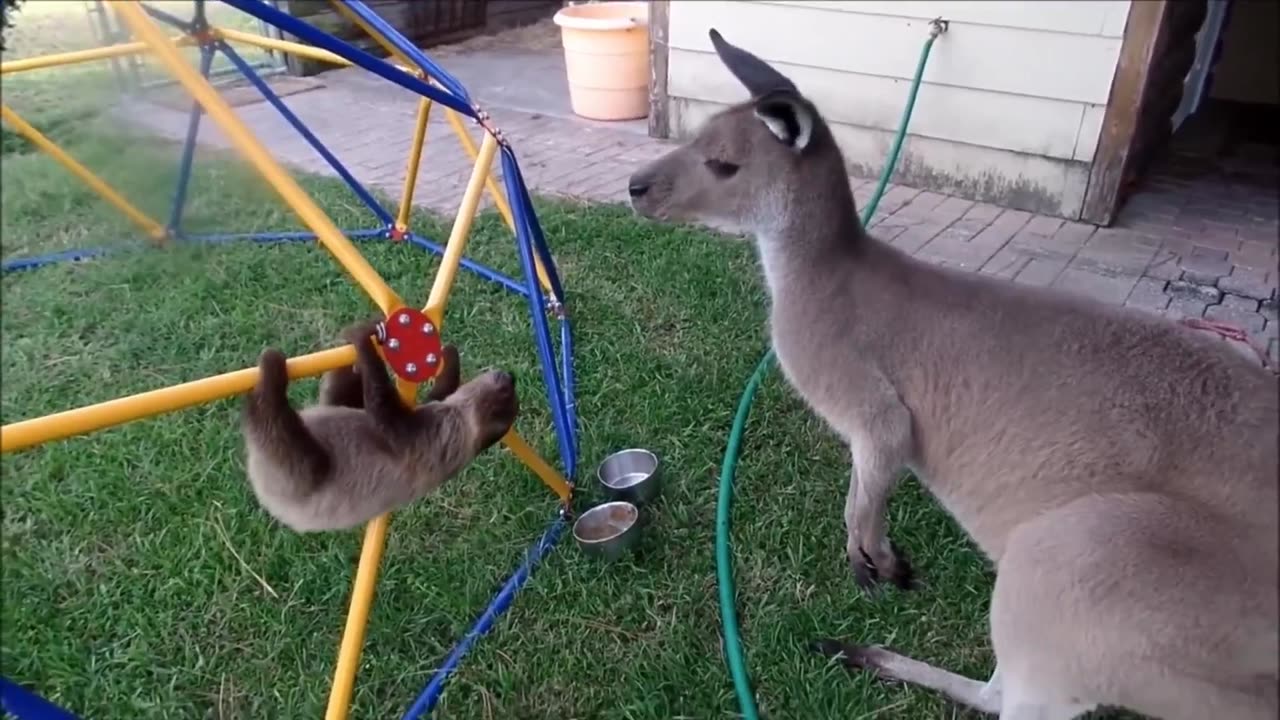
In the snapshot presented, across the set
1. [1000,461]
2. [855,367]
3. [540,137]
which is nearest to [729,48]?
[855,367]

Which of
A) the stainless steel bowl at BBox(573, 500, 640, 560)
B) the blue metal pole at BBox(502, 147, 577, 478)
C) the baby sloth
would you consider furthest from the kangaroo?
the baby sloth

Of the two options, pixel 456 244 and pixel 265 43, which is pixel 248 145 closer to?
pixel 456 244

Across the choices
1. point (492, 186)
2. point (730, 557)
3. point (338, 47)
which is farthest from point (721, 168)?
point (492, 186)

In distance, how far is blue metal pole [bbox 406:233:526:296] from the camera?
4.56 metres

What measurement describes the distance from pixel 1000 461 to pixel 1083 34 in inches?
152

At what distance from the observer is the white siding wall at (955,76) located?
17.1 feet

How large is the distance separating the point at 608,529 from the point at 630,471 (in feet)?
1.13

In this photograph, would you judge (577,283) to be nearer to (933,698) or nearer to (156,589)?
(156,589)

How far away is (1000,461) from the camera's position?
221 cm

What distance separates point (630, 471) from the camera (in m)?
3.42

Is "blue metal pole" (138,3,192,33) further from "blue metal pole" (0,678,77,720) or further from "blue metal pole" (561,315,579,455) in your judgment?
"blue metal pole" (561,315,579,455)

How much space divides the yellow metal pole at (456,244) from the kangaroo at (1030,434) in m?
0.49

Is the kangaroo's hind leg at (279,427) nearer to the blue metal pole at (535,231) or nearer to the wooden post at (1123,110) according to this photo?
the blue metal pole at (535,231)

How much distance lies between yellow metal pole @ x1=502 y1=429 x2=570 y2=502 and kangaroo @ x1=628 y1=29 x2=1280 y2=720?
0.82 meters
